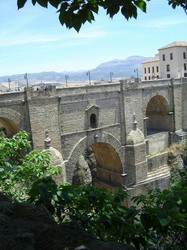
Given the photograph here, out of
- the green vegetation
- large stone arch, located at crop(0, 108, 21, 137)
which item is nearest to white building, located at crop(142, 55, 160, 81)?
large stone arch, located at crop(0, 108, 21, 137)

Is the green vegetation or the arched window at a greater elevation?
the green vegetation

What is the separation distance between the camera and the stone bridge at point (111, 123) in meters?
18.4

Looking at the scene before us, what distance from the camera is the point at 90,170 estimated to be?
2769 cm

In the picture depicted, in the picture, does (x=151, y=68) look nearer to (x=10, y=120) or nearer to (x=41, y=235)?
(x=10, y=120)

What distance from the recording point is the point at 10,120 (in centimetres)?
1769

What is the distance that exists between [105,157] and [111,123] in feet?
12.3

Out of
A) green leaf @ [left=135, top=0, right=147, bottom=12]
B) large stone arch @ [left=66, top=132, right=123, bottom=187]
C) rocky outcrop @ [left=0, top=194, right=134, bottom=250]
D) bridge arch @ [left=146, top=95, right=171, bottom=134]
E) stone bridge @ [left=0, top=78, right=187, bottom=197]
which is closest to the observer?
rocky outcrop @ [left=0, top=194, right=134, bottom=250]

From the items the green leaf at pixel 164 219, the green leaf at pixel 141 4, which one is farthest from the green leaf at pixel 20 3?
the green leaf at pixel 164 219

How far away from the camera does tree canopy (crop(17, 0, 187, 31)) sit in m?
3.38

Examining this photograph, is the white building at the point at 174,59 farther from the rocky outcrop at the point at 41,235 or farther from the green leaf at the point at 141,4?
the rocky outcrop at the point at 41,235

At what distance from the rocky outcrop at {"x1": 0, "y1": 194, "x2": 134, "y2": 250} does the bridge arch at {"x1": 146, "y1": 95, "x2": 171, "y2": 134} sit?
2516 centimetres

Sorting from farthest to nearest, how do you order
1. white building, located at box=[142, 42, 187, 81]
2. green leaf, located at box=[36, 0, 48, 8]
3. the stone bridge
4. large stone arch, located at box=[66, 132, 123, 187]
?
white building, located at box=[142, 42, 187, 81], large stone arch, located at box=[66, 132, 123, 187], the stone bridge, green leaf, located at box=[36, 0, 48, 8]

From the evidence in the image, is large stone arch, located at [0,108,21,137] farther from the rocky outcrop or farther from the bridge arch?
the rocky outcrop

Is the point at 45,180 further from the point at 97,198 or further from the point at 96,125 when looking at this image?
the point at 96,125
